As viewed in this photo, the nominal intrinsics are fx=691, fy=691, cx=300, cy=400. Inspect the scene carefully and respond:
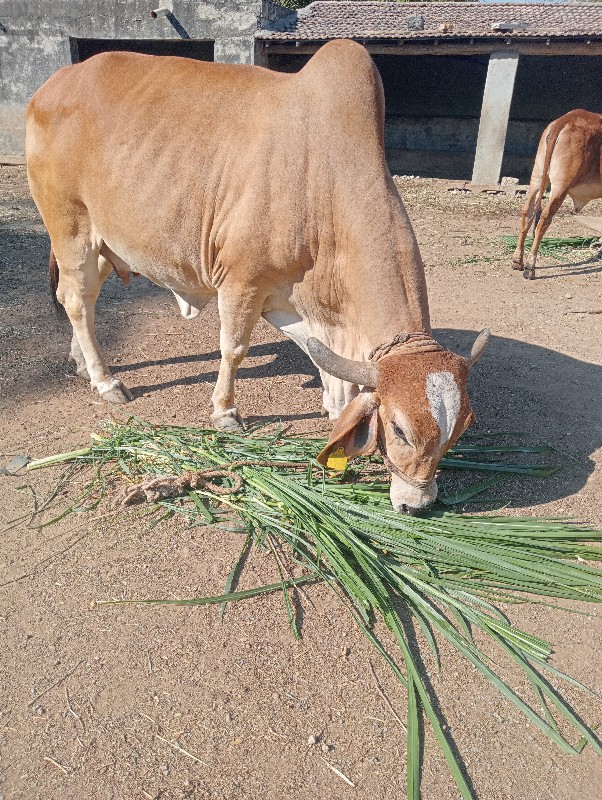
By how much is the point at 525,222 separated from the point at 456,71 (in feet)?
36.5

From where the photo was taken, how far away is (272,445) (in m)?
3.79

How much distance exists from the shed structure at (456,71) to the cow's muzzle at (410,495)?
12636mm

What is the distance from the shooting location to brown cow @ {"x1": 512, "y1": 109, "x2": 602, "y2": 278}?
27.6ft

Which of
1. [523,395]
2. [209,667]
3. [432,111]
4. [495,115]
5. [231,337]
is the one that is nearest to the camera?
[209,667]

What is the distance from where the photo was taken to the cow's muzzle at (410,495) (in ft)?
9.93

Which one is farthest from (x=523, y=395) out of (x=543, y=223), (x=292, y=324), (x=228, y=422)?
(x=543, y=223)

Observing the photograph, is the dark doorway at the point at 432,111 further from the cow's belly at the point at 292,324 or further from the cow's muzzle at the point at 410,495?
the cow's muzzle at the point at 410,495

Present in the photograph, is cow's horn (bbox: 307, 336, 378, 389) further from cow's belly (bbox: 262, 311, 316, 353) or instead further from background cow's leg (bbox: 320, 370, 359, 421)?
cow's belly (bbox: 262, 311, 316, 353)

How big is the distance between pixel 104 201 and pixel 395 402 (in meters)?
2.31

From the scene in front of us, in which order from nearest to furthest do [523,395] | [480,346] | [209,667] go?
[209,667] < [480,346] < [523,395]

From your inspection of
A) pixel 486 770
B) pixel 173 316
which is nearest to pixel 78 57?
pixel 173 316

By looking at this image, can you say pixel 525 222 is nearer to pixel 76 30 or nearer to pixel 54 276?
pixel 54 276

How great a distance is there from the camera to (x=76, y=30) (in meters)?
14.7

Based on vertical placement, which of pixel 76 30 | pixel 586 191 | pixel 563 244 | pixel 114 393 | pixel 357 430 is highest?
pixel 76 30
